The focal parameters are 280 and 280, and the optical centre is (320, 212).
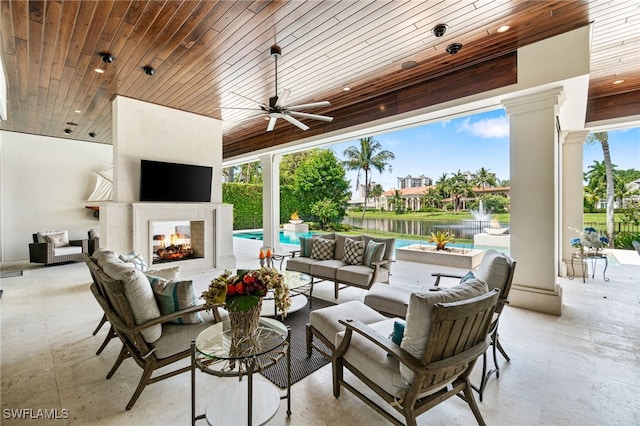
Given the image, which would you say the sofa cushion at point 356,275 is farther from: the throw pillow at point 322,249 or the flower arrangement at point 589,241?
the flower arrangement at point 589,241

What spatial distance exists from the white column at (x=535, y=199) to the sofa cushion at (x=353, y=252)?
81.7 inches

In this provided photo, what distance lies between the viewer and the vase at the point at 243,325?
5.94 feet

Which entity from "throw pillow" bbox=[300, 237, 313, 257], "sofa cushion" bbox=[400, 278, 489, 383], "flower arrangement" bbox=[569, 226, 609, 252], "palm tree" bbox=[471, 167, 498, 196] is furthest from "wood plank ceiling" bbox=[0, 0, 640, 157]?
"palm tree" bbox=[471, 167, 498, 196]

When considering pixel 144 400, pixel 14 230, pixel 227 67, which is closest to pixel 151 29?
pixel 227 67

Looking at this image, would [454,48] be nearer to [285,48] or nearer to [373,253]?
[285,48]

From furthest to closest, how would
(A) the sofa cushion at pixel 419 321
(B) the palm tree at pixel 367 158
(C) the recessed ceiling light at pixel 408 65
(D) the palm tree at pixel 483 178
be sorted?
(B) the palm tree at pixel 367 158, (D) the palm tree at pixel 483 178, (C) the recessed ceiling light at pixel 408 65, (A) the sofa cushion at pixel 419 321

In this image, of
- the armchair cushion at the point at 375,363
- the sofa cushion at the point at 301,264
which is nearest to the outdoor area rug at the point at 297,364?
the armchair cushion at the point at 375,363

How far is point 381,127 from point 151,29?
3744 millimetres

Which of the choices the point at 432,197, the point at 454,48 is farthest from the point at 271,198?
the point at 432,197

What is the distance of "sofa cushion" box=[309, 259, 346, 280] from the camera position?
4.24 metres

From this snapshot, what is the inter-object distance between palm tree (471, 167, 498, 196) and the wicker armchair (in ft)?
46.8

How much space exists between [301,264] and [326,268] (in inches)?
22.6

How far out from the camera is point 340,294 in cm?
434

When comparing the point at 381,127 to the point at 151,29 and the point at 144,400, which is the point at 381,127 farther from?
the point at 144,400
